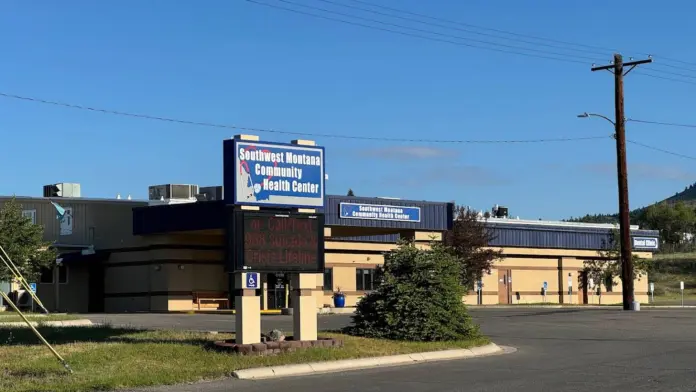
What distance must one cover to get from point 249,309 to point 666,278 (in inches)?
3008

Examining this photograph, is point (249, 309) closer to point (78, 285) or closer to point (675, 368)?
point (675, 368)

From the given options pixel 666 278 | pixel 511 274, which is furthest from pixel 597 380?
pixel 666 278

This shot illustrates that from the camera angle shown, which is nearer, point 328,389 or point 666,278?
point 328,389

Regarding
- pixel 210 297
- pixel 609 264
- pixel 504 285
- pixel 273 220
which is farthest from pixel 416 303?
pixel 609 264

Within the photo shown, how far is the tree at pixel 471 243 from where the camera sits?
49.8 m

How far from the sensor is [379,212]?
42406mm

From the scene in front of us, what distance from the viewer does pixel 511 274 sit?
2167 inches

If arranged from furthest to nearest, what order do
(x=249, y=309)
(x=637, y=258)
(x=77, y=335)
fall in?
(x=637, y=258) < (x=77, y=335) < (x=249, y=309)

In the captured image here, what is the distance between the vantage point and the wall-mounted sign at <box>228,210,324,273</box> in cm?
1794

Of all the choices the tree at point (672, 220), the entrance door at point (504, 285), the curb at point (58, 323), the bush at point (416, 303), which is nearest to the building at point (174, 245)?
the entrance door at point (504, 285)

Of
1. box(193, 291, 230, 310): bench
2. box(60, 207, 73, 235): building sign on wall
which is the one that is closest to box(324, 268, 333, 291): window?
box(193, 291, 230, 310): bench

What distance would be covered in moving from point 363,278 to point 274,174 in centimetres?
2952

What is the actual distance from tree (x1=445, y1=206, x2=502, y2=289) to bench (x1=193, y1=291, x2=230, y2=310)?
11947mm

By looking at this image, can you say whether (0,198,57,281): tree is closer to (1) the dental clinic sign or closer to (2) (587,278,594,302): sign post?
(1) the dental clinic sign
